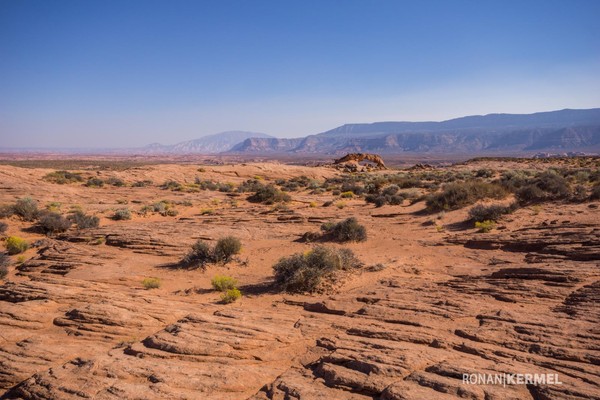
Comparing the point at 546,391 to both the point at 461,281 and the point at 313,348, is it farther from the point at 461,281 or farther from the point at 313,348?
the point at 461,281

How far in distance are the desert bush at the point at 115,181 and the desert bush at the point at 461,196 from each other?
2855 centimetres

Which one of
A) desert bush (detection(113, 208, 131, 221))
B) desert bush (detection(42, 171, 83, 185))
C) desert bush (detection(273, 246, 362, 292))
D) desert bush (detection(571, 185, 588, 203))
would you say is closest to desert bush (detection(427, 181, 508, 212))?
desert bush (detection(571, 185, 588, 203))

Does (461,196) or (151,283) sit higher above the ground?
(461,196)

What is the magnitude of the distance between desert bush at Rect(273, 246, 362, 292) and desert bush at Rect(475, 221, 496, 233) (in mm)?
6518

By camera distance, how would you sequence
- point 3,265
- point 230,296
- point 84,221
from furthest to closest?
point 84,221 → point 3,265 → point 230,296

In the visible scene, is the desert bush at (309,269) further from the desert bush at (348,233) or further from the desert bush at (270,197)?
the desert bush at (270,197)

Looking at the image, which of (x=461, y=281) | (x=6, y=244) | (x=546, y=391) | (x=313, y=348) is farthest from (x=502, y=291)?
(x=6, y=244)

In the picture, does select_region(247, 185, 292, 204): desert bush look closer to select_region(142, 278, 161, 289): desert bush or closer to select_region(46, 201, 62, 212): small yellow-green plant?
select_region(46, 201, 62, 212): small yellow-green plant

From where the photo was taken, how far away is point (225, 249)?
39.9ft

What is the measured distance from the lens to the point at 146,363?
17.3 feet

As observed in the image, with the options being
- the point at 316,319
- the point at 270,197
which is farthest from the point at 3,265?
the point at 270,197

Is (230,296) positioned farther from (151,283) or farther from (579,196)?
(579,196)

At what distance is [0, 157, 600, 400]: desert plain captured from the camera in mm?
4742

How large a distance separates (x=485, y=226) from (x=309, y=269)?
8.34 metres
